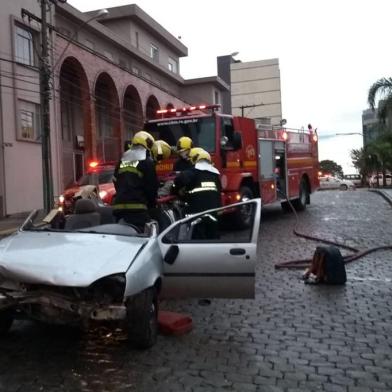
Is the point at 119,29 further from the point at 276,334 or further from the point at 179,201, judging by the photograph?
the point at 276,334

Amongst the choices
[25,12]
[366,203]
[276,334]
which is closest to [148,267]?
[276,334]

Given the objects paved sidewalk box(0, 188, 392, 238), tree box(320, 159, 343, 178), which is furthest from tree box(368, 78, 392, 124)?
tree box(320, 159, 343, 178)

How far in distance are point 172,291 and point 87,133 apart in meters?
22.2

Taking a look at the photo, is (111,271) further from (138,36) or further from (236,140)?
(138,36)

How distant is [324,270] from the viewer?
725cm

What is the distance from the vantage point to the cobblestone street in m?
4.11

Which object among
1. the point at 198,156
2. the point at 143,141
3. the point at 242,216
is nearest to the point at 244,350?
the point at 143,141

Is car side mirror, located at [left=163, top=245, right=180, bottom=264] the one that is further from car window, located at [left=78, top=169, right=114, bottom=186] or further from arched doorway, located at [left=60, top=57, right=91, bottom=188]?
arched doorway, located at [left=60, top=57, right=91, bottom=188]

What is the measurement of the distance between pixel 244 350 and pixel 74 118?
2437 centimetres

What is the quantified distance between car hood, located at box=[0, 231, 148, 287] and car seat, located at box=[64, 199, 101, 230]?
51cm

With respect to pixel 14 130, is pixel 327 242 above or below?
below

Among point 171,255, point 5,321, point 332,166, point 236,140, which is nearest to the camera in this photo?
point 5,321

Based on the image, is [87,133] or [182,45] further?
[182,45]

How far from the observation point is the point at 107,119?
103 feet
